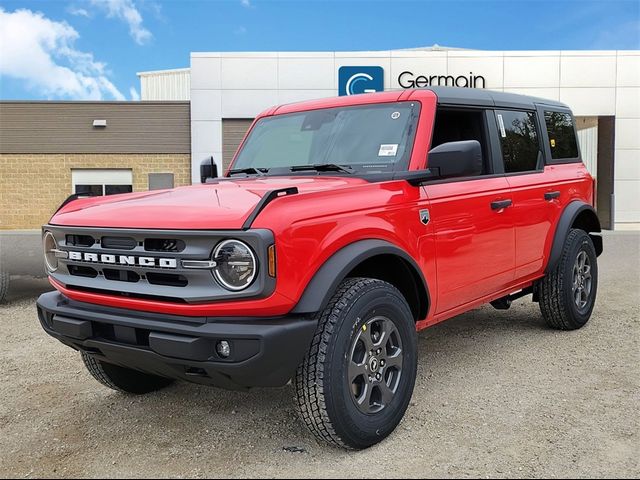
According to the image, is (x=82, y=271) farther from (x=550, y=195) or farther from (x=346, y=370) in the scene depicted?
(x=550, y=195)

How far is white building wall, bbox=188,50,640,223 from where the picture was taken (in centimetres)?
1995

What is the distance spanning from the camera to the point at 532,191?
481 centimetres

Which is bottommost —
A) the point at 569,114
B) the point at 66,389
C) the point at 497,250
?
the point at 66,389

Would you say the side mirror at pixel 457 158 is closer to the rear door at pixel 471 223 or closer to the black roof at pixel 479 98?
the rear door at pixel 471 223

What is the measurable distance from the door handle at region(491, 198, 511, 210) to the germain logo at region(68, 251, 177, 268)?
2.44 meters

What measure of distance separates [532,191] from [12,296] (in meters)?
6.67

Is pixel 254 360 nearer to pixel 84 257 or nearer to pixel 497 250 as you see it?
pixel 84 257

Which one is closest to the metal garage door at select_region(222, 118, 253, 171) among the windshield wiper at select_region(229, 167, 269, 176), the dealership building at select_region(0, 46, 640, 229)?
the dealership building at select_region(0, 46, 640, 229)

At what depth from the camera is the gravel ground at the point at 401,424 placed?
2.98 m

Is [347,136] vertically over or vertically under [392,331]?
over

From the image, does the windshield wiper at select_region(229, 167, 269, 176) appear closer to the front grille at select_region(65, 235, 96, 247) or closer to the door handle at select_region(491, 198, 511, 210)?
the front grille at select_region(65, 235, 96, 247)

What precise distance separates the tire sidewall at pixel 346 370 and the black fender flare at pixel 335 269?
0.56 feet

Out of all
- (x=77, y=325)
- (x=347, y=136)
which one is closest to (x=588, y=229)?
(x=347, y=136)

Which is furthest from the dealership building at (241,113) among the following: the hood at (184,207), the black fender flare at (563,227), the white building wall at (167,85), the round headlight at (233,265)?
the round headlight at (233,265)
